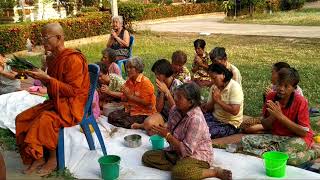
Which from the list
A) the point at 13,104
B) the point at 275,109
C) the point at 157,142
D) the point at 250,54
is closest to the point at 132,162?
the point at 157,142

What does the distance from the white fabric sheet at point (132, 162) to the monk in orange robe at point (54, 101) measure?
38 centimetres

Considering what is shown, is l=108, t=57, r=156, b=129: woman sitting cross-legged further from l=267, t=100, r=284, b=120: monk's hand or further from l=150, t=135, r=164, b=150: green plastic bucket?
l=267, t=100, r=284, b=120: monk's hand

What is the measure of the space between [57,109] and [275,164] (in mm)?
2202

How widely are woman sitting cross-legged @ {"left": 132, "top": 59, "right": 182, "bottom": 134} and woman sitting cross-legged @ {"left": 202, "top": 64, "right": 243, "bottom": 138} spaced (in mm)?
492

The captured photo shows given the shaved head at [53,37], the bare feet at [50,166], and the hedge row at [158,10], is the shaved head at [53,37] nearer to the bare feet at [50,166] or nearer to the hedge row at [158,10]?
the bare feet at [50,166]

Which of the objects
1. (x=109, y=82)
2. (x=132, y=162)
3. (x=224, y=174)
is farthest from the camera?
(x=109, y=82)

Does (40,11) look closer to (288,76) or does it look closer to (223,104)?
(223,104)

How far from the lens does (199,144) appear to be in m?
4.17

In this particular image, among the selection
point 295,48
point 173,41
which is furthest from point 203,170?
point 173,41

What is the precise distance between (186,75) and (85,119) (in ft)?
7.62

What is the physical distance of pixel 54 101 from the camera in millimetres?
4414

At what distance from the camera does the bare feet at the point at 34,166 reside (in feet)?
15.0

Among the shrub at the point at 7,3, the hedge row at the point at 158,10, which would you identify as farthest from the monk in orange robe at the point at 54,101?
the shrub at the point at 7,3

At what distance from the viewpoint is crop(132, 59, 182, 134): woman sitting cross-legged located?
5.40 m
